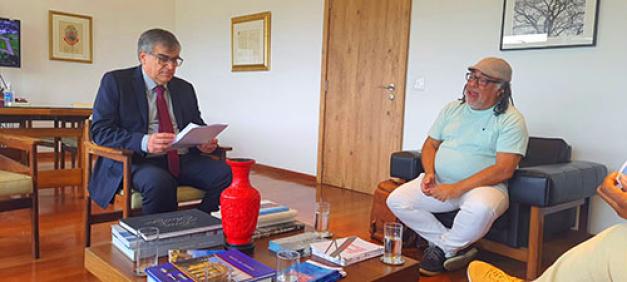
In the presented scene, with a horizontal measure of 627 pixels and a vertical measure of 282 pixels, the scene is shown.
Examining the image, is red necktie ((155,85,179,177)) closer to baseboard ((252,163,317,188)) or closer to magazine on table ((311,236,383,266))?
magazine on table ((311,236,383,266))

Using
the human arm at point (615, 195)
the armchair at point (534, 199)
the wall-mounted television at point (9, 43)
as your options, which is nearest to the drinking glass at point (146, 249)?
the human arm at point (615, 195)

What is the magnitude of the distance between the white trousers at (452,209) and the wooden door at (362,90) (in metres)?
1.52

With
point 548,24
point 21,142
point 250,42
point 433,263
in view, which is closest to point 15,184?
point 21,142

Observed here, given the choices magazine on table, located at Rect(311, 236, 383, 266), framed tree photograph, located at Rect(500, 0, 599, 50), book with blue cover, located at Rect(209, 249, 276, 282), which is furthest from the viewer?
framed tree photograph, located at Rect(500, 0, 599, 50)

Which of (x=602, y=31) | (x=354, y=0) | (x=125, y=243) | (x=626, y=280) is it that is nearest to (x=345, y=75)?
(x=354, y=0)

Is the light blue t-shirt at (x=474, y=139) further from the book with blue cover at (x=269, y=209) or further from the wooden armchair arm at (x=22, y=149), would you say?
the wooden armchair arm at (x=22, y=149)

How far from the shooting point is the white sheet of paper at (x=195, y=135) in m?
2.01

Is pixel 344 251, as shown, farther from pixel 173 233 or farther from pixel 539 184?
pixel 539 184

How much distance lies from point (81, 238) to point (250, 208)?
1.67 m

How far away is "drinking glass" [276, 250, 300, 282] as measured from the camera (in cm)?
127

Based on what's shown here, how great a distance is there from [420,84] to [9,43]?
14.0 feet

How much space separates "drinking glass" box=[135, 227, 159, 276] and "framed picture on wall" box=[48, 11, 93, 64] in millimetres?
4863

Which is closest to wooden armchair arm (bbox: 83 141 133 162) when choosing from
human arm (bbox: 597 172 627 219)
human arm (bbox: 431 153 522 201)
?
human arm (bbox: 431 153 522 201)

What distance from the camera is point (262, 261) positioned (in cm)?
143
